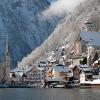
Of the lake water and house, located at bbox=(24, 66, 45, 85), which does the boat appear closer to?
the lake water

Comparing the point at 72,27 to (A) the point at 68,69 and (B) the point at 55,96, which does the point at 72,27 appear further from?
(B) the point at 55,96

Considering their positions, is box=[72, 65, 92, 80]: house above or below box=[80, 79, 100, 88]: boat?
above

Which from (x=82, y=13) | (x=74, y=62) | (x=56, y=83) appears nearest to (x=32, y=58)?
(x=82, y=13)

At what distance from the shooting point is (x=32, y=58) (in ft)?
622

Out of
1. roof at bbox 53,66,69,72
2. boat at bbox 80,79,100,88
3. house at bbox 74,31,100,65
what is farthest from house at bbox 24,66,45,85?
boat at bbox 80,79,100,88

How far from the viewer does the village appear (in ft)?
365

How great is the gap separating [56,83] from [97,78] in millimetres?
18517

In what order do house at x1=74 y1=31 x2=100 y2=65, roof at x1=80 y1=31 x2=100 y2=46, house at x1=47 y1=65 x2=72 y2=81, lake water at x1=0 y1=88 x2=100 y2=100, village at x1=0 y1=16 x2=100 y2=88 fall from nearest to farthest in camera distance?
lake water at x1=0 y1=88 x2=100 y2=100 < village at x1=0 y1=16 x2=100 y2=88 < house at x1=47 y1=65 x2=72 y2=81 < house at x1=74 y1=31 x2=100 y2=65 < roof at x1=80 y1=31 x2=100 y2=46

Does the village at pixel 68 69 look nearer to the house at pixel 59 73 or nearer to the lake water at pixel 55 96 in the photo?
the house at pixel 59 73

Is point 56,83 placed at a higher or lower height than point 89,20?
lower

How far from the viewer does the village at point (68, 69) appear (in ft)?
365

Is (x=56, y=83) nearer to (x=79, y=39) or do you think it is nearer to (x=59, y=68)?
(x=59, y=68)

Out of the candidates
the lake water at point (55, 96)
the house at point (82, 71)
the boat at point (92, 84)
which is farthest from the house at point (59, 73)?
the lake water at point (55, 96)

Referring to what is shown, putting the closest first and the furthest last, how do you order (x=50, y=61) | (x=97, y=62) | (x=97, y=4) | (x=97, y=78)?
(x=97, y=78), (x=97, y=62), (x=50, y=61), (x=97, y=4)
